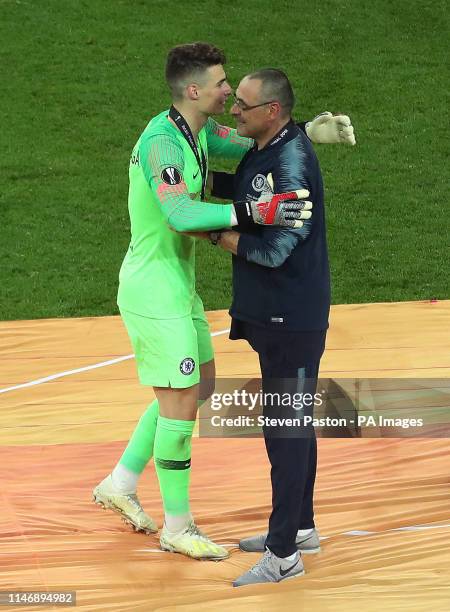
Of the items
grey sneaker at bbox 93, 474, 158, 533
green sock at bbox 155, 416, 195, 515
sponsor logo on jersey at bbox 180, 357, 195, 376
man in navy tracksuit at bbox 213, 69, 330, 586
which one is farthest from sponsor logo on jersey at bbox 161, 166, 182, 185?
grey sneaker at bbox 93, 474, 158, 533

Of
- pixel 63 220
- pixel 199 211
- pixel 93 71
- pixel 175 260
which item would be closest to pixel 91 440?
pixel 175 260

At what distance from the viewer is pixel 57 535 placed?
5.12 meters

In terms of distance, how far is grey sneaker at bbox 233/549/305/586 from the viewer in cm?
457

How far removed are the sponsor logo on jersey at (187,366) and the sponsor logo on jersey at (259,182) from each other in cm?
75

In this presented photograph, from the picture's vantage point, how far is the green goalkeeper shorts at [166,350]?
188 inches

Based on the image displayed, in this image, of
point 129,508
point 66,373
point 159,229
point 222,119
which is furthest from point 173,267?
point 222,119

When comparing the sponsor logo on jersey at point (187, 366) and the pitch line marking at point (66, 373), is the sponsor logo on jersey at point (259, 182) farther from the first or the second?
the pitch line marking at point (66, 373)

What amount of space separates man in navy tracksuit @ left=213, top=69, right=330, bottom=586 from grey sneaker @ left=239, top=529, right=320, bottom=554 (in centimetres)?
22

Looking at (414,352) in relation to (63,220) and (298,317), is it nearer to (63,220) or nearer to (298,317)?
(298,317)

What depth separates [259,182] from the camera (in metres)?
4.50

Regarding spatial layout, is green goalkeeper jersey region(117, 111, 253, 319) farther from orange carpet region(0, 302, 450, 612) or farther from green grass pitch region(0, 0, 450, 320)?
green grass pitch region(0, 0, 450, 320)

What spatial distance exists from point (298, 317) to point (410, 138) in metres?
8.57

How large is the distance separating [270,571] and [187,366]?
858 millimetres

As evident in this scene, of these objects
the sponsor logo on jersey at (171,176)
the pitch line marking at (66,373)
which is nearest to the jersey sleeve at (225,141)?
the sponsor logo on jersey at (171,176)
